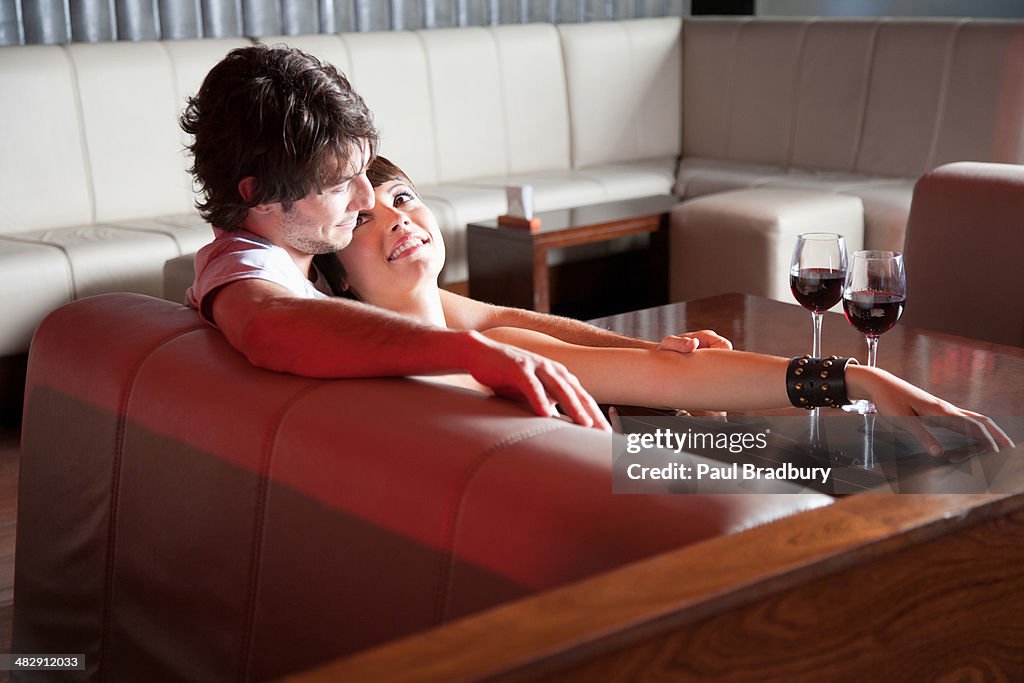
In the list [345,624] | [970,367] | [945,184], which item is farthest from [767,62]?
[345,624]

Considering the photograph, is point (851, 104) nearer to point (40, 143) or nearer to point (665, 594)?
point (40, 143)

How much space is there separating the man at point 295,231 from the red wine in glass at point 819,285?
0.14m

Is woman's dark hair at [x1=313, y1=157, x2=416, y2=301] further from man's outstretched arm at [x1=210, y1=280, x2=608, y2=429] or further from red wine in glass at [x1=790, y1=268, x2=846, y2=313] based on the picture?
red wine in glass at [x1=790, y1=268, x2=846, y2=313]

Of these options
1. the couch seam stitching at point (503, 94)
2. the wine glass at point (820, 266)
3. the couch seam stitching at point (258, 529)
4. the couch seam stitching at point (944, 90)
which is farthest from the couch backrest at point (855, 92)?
the couch seam stitching at point (258, 529)

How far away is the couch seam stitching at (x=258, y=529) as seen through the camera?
117 cm

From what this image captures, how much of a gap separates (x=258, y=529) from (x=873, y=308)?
33.0 inches

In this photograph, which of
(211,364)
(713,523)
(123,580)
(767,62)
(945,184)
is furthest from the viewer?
(767,62)

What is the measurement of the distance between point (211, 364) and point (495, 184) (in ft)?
11.6

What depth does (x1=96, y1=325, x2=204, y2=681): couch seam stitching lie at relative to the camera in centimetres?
136

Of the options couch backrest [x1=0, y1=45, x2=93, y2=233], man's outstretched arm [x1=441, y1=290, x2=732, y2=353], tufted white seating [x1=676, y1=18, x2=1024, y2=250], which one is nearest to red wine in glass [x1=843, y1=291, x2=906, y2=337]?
man's outstretched arm [x1=441, y1=290, x2=732, y2=353]

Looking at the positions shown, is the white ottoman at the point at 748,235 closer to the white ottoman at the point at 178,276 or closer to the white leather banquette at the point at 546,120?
the white leather banquette at the point at 546,120

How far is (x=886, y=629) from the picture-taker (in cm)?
91

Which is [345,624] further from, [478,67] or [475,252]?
[478,67]

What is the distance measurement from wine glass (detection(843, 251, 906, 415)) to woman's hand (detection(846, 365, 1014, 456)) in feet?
0.45
